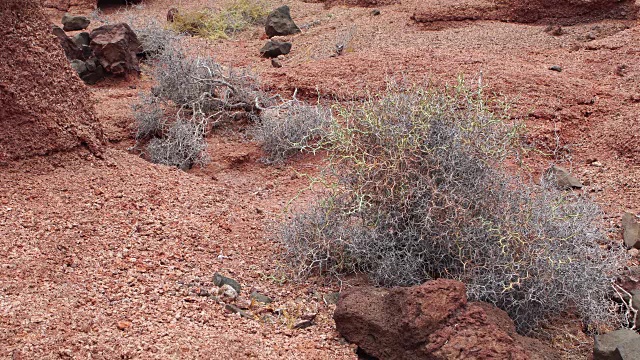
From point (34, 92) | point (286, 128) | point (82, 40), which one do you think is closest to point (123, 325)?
point (34, 92)

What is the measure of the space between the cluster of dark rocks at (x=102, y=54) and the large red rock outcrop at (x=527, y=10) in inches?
135

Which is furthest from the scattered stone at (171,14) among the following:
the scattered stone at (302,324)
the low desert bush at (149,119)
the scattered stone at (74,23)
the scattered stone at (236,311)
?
the scattered stone at (302,324)

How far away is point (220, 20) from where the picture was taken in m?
9.65

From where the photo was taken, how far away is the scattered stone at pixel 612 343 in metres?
2.83

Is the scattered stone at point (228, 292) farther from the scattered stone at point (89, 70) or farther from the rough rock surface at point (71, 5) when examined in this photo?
the rough rock surface at point (71, 5)

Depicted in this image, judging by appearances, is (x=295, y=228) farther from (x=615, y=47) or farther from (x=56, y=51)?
(x=615, y=47)

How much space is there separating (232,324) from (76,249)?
0.86 meters

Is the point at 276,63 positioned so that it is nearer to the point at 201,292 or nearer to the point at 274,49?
the point at 274,49

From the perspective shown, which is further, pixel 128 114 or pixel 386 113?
pixel 128 114

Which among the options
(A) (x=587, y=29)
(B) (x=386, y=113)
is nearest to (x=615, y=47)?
(A) (x=587, y=29)

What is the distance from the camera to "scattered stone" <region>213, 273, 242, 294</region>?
330cm

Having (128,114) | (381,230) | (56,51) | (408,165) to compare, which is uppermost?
(56,51)

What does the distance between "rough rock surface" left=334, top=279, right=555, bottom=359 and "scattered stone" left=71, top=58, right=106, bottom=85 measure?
189 inches

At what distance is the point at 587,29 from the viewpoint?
7.80m
